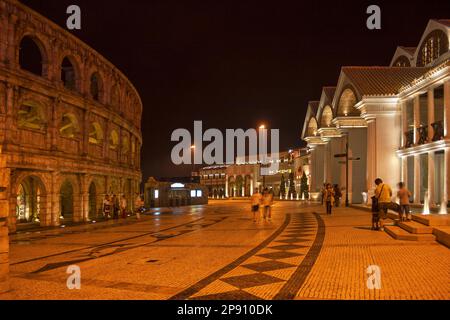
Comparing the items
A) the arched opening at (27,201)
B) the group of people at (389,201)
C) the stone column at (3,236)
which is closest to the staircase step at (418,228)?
the group of people at (389,201)

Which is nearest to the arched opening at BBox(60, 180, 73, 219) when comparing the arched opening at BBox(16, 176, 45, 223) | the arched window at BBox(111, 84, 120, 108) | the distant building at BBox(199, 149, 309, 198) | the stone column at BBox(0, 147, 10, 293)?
the arched opening at BBox(16, 176, 45, 223)

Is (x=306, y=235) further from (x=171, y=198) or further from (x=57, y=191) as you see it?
(x=171, y=198)

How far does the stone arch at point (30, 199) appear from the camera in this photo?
2038 cm

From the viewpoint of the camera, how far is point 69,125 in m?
29.3

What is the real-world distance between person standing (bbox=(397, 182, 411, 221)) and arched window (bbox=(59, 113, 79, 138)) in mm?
18207

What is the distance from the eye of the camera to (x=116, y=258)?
11742mm

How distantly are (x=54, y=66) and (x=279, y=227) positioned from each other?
46.7ft

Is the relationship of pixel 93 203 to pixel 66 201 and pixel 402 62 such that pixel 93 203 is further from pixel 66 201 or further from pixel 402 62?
pixel 402 62

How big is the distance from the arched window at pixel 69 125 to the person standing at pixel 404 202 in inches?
717

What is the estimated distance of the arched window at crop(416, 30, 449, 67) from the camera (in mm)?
29466

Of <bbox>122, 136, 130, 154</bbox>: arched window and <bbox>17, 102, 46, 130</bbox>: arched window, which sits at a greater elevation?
<bbox>17, 102, 46, 130</bbox>: arched window

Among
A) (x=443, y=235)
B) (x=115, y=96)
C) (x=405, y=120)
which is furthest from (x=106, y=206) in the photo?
(x=443, y=235)

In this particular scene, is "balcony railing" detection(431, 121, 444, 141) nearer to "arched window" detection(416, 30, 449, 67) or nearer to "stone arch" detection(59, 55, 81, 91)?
"arched window" detection(416, 30, 449, 67)
